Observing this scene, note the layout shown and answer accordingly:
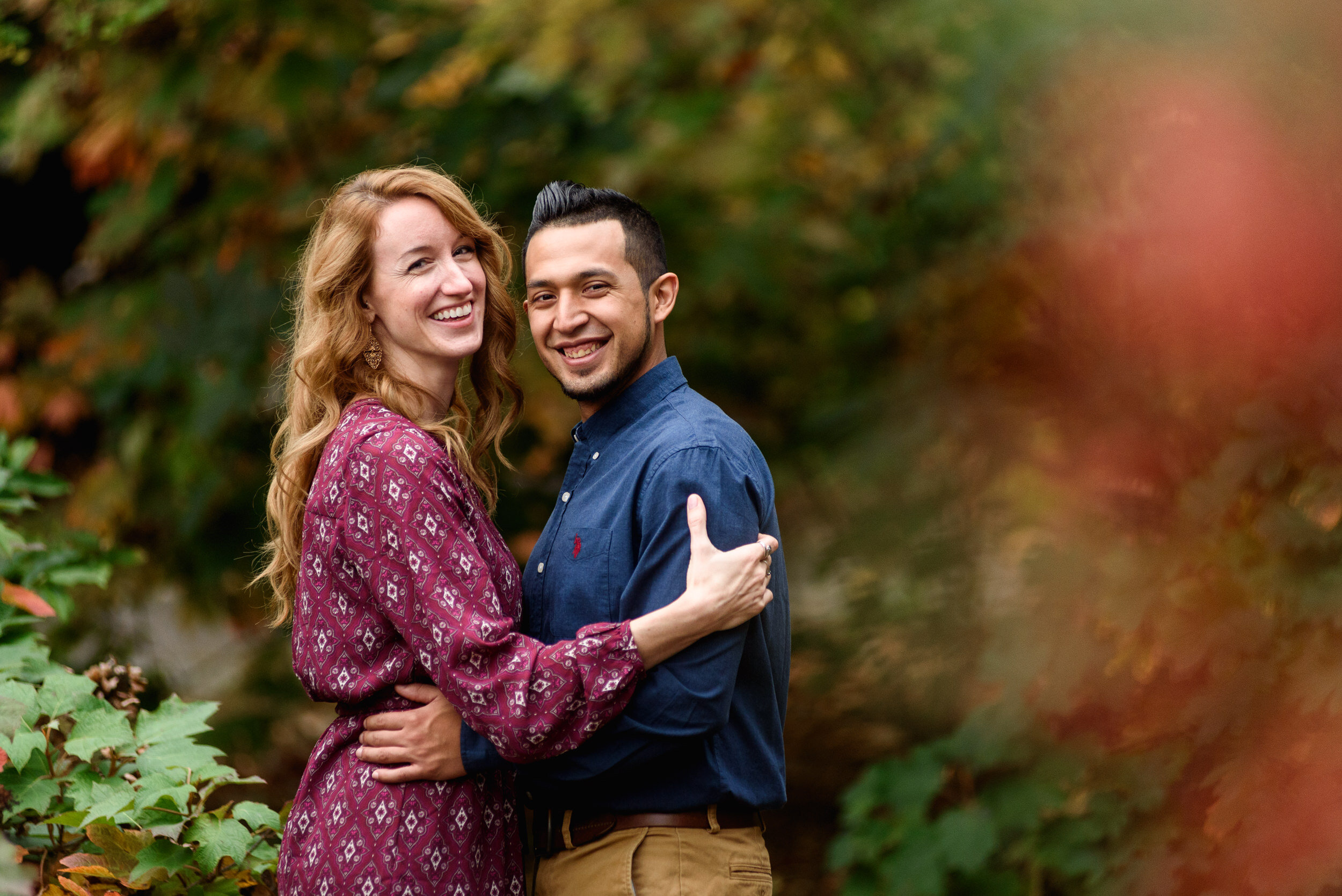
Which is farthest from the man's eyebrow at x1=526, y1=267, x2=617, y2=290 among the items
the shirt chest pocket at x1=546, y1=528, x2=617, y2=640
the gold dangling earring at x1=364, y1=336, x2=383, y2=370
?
the shirt chest pocket at x1=546, y1=528, x2=617, y2=640

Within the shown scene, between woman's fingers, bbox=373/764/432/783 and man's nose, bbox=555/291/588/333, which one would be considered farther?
man's nose, bbox=555/291/588/333

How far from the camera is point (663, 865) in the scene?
2363mm

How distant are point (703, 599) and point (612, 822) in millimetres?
493

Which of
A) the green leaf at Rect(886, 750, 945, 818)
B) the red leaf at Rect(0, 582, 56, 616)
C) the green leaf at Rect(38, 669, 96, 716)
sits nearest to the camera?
the green leaf at Rect(38, 669, 96, 716)

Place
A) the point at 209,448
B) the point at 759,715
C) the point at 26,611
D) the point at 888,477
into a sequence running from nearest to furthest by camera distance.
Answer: the point at 759,715, the point at 26,611, the point at 888,477, the point at 209,448

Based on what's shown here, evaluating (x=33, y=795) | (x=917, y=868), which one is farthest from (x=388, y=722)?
(x=917, y=868)

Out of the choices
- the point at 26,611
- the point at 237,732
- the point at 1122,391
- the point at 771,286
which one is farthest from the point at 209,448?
the point at 1122,391

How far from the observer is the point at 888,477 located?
471cm

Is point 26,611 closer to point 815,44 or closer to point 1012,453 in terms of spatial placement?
point 1012,453

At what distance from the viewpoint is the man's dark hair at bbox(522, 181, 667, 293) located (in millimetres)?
2623

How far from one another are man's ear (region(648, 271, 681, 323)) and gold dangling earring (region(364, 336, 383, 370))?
554mm

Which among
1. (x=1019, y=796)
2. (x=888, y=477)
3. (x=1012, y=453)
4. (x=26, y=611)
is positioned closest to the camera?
(x=26, y=611)

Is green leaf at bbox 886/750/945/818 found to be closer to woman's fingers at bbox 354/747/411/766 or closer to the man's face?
the man's face

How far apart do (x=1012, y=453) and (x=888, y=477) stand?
0.61m
